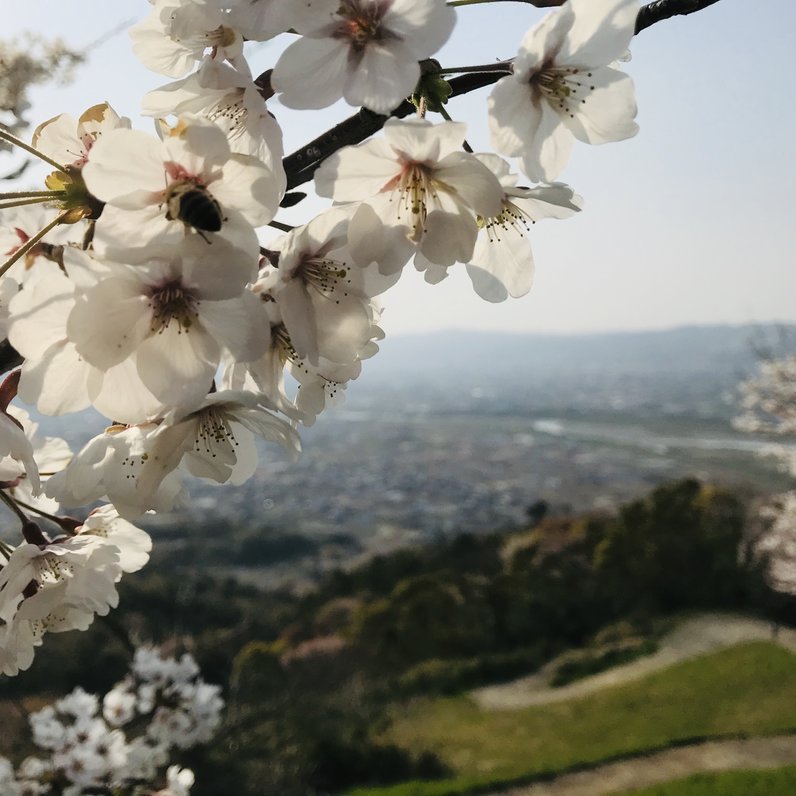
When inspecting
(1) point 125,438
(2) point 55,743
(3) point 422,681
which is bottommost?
(3) point 422,681

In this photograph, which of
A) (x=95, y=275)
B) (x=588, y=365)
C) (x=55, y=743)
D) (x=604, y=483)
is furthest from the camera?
(x=588, y=365)

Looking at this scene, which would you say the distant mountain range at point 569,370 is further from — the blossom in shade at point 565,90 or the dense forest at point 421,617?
the blossom in shade at point 565,90

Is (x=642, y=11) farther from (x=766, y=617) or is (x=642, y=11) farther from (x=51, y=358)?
(x=766, y=617)

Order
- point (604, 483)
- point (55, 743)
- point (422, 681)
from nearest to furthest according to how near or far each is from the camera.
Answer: point (55, 743), point (422, 681), point (604, 483)

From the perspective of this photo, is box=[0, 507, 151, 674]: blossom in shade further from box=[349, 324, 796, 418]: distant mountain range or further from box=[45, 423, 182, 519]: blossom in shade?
box=[349, 324, 796, 418]: distant mountain range

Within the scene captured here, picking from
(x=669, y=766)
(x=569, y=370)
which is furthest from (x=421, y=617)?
(x=569, y=370)

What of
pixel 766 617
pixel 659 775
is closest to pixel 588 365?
pixel 766 617
